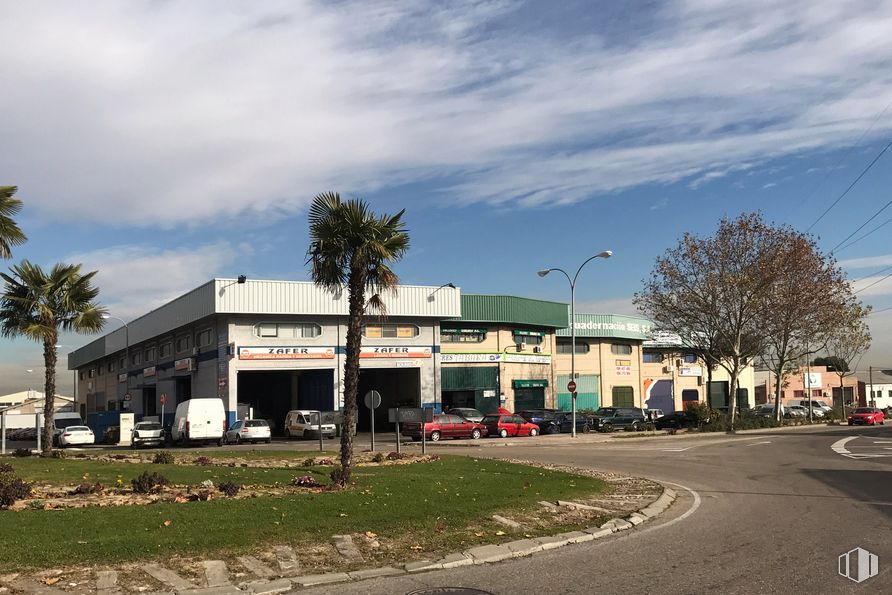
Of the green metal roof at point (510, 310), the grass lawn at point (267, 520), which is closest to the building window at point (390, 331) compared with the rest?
the green metal roof at point (510, 310)

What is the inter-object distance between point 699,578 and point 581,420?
136 ft

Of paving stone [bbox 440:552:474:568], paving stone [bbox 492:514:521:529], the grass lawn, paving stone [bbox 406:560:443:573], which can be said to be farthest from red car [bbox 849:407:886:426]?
paving stone [bbox 406:560:443:573]

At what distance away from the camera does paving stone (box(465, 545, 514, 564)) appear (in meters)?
9.24

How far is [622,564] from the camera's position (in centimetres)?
889

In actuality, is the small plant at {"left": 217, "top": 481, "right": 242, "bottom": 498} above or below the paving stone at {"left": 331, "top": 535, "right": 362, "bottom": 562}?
above

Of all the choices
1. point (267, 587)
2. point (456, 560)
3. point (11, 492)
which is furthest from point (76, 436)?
point (267, 587)

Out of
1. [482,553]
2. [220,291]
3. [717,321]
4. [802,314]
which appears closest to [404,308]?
[220,291]

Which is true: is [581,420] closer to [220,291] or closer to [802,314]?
[802,314]

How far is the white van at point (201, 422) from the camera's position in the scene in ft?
127

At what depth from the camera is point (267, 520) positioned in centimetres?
1077

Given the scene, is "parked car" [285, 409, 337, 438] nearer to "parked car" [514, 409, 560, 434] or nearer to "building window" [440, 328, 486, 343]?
"parked car" [514, 409, 560, 434]

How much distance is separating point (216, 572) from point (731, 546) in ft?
20.7

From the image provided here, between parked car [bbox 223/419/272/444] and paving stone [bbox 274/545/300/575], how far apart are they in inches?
1294

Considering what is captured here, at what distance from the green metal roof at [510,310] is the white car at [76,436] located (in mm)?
25942
